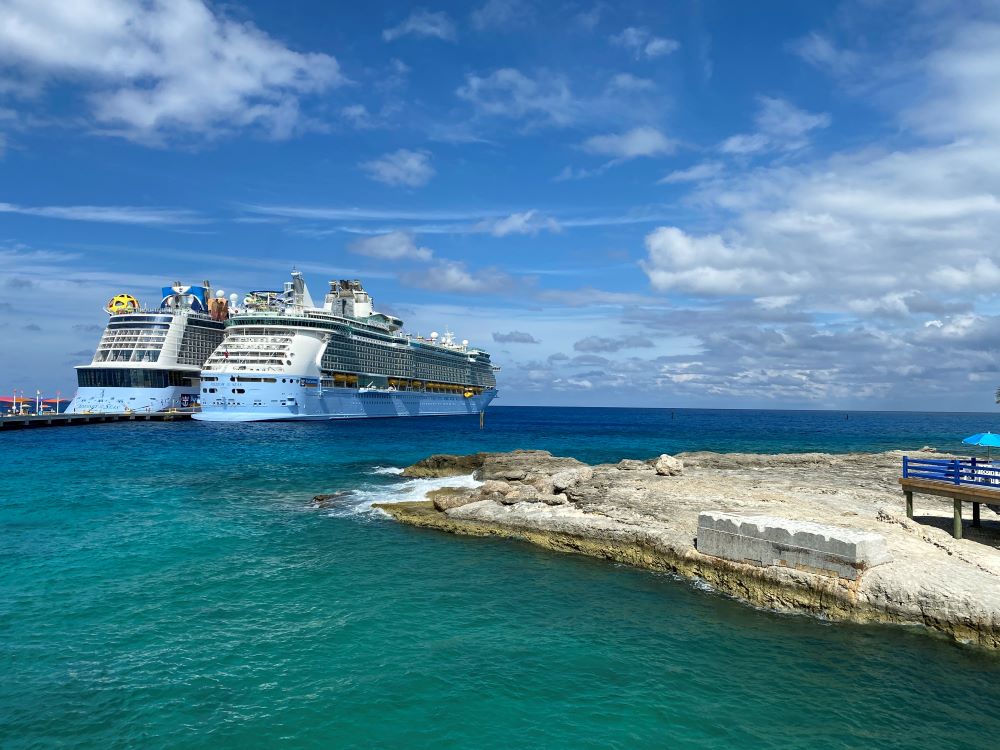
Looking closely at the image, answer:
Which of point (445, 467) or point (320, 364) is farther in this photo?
point (320, 364)

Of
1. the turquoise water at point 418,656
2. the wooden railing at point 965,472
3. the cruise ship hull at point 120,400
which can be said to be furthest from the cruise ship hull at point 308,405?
the wooden railing at point 965,472

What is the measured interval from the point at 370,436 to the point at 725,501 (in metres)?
54.6

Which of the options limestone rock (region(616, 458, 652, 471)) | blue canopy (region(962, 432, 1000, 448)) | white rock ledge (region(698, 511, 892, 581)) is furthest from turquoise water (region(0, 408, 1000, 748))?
limestone rock (region(616, 458, 652, 471))

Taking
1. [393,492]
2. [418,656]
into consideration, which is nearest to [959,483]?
[418,656]

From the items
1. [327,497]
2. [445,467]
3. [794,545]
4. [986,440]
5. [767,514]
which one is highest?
[986,440]

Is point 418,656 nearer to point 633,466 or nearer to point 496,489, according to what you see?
point 496,489

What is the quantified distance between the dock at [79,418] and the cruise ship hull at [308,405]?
333 inches

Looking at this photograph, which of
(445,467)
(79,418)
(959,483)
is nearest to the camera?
(959,483)

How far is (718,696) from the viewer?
1085cm

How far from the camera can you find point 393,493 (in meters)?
31.5

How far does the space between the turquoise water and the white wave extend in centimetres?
502

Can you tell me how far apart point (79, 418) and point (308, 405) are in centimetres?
3097

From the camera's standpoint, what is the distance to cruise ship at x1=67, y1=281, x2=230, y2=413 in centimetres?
9475

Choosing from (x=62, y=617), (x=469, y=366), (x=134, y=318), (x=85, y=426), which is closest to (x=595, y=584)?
(x=62, y=617)
